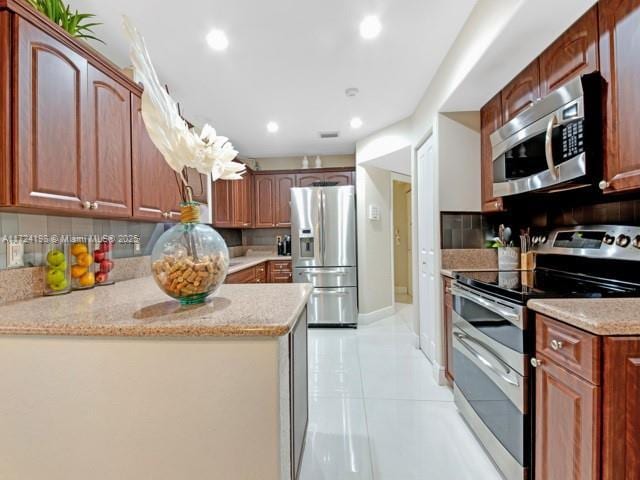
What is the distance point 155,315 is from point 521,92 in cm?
229

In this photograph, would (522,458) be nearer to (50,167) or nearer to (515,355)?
(515,355)

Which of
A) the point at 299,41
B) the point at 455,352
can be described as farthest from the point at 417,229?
the point at 299,41

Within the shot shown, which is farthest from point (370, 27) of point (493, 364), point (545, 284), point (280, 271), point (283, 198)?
point (280, 271)

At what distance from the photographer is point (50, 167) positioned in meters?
1.33

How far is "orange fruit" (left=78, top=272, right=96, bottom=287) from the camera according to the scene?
168cm

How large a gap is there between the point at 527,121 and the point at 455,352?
1484 mm

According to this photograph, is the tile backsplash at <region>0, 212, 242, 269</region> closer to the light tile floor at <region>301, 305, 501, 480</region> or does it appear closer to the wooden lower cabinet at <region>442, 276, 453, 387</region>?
the light tile floor at <region>301, 305, 501, 480</region>

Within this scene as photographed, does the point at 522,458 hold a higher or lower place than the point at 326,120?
lower

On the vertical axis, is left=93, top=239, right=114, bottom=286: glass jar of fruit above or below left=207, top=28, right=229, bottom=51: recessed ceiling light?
below

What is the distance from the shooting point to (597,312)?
3.41 feet

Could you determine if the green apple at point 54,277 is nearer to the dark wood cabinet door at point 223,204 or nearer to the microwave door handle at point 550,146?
the dark wood cabinet door at point 223,204

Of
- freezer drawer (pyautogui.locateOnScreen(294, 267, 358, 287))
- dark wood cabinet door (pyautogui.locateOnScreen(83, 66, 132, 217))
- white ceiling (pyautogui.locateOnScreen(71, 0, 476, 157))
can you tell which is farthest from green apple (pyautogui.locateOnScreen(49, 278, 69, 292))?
freezer drawer (pyautogui.locateOnScreen(294, 267, 358, 287))

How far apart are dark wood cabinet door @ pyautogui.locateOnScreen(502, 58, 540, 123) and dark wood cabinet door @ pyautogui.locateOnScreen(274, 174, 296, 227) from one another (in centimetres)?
300

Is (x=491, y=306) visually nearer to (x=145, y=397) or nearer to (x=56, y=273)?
(x=145, y=397)
